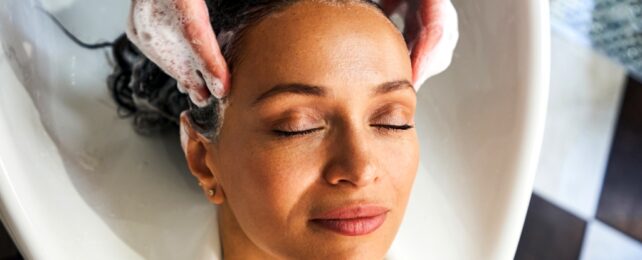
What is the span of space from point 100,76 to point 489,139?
0.58 m

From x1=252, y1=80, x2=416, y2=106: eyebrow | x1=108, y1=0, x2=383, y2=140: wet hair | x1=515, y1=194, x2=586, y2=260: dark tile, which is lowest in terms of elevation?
x1=515, y1=194, x2=586, y2=260: dark tile

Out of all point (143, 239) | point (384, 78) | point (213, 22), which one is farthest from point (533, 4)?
point (143, 239)

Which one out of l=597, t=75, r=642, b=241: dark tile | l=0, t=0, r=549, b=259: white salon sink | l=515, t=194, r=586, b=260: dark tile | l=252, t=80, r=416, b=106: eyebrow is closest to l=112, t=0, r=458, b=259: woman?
l=252, t=80, r=416, b=106: eyebrow

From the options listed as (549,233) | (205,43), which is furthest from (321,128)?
(549,233)

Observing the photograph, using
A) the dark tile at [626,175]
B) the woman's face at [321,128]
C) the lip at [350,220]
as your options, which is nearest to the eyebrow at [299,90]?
the woman's face at [321,128]

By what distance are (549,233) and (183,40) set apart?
42.9 inches

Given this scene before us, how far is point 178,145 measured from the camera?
1.09 metres

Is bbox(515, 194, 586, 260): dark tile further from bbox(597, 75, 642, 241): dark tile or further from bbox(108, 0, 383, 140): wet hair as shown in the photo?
bbox(108, 0, 383, 140): wet hair

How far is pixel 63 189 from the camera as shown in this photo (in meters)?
0.87

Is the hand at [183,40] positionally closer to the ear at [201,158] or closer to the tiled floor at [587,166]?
the ear at [201,158]

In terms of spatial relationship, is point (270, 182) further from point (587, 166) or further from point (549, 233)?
point (587, 166)

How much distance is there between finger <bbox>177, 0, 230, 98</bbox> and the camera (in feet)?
2.40

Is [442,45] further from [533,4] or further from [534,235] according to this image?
[534,235]

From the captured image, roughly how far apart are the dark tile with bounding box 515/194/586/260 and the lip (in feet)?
2.89
